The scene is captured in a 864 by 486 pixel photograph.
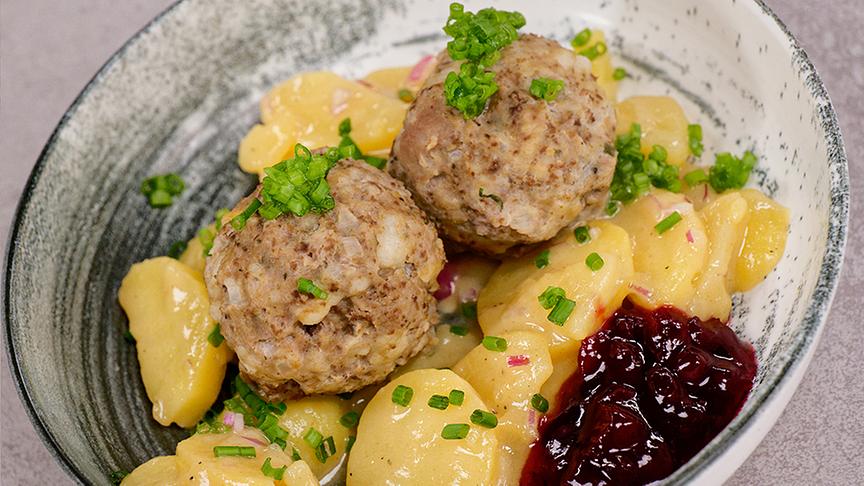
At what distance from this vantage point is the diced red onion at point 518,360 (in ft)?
9.95

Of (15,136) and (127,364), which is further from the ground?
(15,136)

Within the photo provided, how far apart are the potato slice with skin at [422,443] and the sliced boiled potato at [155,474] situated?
57cm

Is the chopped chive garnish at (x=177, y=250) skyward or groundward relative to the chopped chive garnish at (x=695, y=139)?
skyward

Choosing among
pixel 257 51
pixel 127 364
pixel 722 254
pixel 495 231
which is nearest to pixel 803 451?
pixel 722 254

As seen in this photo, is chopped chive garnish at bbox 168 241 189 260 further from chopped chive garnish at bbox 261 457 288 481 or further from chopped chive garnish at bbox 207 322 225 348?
chopped chive garnish at bbox 261 457 288 481

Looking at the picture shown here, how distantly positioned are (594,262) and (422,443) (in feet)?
2.74

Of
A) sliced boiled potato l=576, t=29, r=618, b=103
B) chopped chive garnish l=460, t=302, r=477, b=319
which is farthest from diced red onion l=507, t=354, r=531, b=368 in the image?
sliced boiled potato l=576, t=29, r=618, b=103

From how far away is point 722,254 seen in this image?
3.25 m

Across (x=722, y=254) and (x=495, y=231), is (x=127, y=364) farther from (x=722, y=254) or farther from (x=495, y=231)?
(x=722, y=254)

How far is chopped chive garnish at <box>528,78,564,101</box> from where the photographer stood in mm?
3023

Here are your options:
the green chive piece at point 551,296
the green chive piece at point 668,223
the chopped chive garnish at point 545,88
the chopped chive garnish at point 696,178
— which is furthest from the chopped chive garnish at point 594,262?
the chopped chive garnish at point 696,178

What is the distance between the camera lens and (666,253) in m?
3.23

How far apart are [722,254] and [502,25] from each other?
111 centimetres

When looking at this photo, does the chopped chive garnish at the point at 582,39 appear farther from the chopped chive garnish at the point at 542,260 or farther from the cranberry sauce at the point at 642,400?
the cranberry sauce at the point at 642,400
